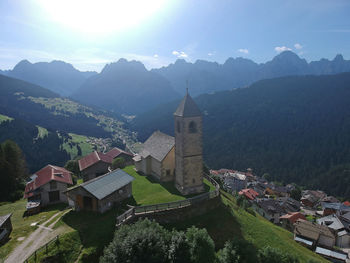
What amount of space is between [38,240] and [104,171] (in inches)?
1113

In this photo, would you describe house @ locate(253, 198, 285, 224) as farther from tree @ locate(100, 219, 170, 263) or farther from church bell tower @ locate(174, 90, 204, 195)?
tree @ locate(100, 219, 170, 263)

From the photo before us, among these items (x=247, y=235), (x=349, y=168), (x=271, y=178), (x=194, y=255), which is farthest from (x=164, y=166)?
(x=349, y=168)

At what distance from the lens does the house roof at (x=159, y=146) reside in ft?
138

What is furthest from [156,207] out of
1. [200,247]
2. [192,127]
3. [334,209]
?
[334,209]

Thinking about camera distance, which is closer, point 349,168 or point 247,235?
point 247,235

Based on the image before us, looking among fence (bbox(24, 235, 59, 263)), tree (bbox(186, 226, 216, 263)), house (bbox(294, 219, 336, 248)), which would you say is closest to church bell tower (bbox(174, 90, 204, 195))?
tree (bbox(186, 226, 216, 263))

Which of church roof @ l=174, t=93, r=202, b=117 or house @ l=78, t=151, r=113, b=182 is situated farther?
house @ l=78, t=151, r=113, b=182

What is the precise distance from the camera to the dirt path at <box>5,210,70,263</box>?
2172cm

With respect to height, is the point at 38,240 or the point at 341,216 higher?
the point at 38,240

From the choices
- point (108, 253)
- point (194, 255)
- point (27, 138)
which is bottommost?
point (27, 138)

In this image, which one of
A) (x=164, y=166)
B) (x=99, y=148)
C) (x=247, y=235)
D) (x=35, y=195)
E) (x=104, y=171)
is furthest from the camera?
(x=99, y=148)

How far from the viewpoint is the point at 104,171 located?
2061 inches

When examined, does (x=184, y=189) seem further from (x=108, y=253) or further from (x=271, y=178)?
(x=271, y=178)

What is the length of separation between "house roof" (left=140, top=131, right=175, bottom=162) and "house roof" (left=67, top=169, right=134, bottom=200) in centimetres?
933
